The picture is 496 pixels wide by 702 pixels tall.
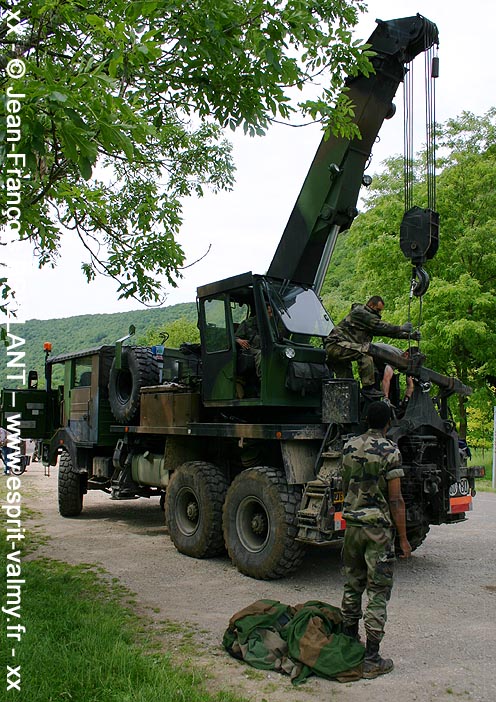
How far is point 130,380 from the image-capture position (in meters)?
10.6

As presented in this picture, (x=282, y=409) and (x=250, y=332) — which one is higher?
(x=250, y=332)

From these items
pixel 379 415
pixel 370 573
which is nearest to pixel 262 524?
pixel 370 573

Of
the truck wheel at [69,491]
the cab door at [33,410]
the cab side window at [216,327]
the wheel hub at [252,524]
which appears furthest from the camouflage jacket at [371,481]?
the cab door at [33,410]

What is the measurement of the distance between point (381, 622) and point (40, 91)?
12.8ft

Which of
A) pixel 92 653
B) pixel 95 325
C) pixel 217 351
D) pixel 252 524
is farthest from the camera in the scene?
pixel 95 325

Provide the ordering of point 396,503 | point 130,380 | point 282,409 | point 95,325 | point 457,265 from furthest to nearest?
point 95,325, point 457,265, point 130,380, point 282,409, point 396,503

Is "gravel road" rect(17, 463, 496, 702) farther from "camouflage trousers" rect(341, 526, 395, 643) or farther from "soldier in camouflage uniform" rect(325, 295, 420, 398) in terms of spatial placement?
"soldier in camouflage uniform" rect(325, 295, 420, 398)

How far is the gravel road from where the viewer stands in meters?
4.48

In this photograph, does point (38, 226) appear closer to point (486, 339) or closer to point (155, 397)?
point (155, 397)

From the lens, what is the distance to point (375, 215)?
2253 centimetres

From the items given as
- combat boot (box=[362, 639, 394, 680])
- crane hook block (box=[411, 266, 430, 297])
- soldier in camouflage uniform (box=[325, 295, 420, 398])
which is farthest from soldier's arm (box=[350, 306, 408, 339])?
combat boot (box=[362, 639, 394, 680])

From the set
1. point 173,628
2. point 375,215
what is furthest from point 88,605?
point 375,215

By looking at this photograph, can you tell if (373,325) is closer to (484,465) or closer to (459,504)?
(459,504)

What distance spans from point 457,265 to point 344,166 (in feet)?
37.1
